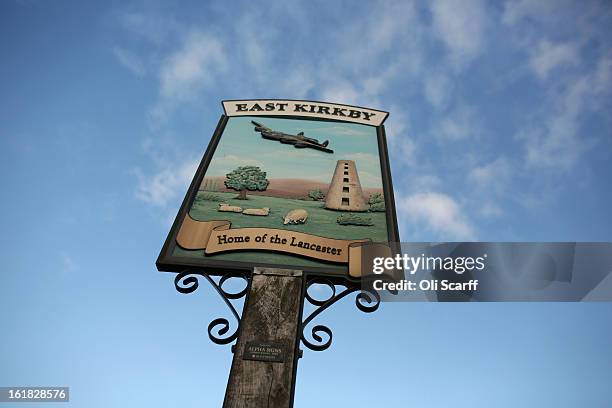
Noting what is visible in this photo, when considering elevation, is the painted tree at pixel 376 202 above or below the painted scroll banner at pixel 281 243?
above

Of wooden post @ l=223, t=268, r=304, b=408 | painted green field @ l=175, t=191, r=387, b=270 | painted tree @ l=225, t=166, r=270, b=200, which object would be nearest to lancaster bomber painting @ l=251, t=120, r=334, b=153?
painted tree @ l=225, t=166, r=270, b=200

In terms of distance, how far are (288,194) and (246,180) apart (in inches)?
22.4

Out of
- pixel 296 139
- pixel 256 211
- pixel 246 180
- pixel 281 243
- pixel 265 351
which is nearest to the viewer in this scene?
pixel 265 351

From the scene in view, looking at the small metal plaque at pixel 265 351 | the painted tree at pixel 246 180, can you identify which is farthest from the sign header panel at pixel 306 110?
the small metal plaque at pixel 265 351

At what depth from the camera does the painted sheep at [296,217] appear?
466 centimetres

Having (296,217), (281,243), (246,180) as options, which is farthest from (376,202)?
(246,180)

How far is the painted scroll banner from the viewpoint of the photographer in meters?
4.15

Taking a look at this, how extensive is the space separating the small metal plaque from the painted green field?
3.15ft

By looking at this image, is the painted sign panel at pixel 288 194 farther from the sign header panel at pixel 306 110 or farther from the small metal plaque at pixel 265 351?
the small metal plaque at pixel 265 351

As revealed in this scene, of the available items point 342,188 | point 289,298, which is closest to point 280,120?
point 342,188

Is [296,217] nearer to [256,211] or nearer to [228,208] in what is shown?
[256,211]

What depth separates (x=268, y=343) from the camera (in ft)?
10.7

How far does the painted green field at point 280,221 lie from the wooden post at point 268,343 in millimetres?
294

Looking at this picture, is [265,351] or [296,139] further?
[296,139]
